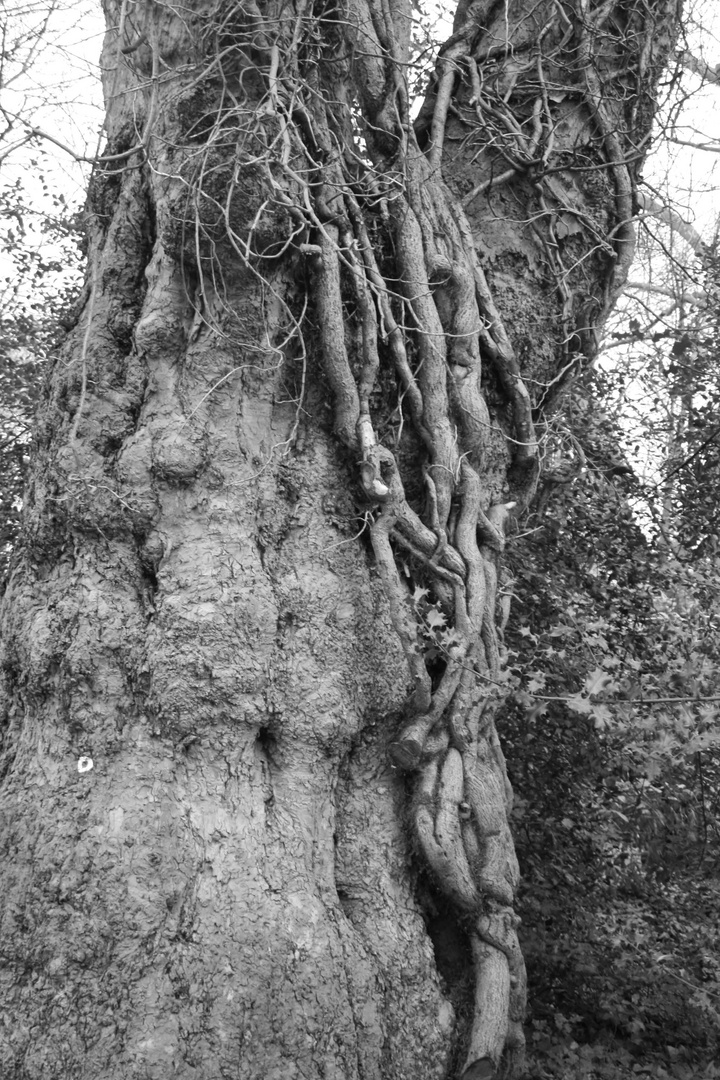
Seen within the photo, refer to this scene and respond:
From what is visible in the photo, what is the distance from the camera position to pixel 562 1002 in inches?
175

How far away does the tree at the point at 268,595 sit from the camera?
9.48 feet

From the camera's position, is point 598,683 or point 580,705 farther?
point 598,683

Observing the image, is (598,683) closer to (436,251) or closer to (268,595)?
(268,595)

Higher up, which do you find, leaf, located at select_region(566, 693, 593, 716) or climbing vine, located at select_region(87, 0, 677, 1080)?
climbing vine, located at select_region(87, 0, 677, 1080)

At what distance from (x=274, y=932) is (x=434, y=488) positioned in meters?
1.67

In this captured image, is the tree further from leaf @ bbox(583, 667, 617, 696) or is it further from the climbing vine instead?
leaf @ bbox(583, 667, 617, 696)

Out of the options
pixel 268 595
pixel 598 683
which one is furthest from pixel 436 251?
pixel 598 683

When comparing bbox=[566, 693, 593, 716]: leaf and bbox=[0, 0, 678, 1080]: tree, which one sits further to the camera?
bbox=[566, 693, 593, 716]: leaf

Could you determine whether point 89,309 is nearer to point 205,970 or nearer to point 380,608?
point 380,608

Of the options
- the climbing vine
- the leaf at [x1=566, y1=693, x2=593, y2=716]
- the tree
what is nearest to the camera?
the tree

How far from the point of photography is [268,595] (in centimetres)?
326

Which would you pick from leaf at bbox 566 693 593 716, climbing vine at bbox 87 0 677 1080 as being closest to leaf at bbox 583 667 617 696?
leaf at bbox 566 693 593 716

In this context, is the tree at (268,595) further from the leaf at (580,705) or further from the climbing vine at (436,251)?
the leaf at (580,705)

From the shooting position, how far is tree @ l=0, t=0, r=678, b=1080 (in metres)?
2.89
